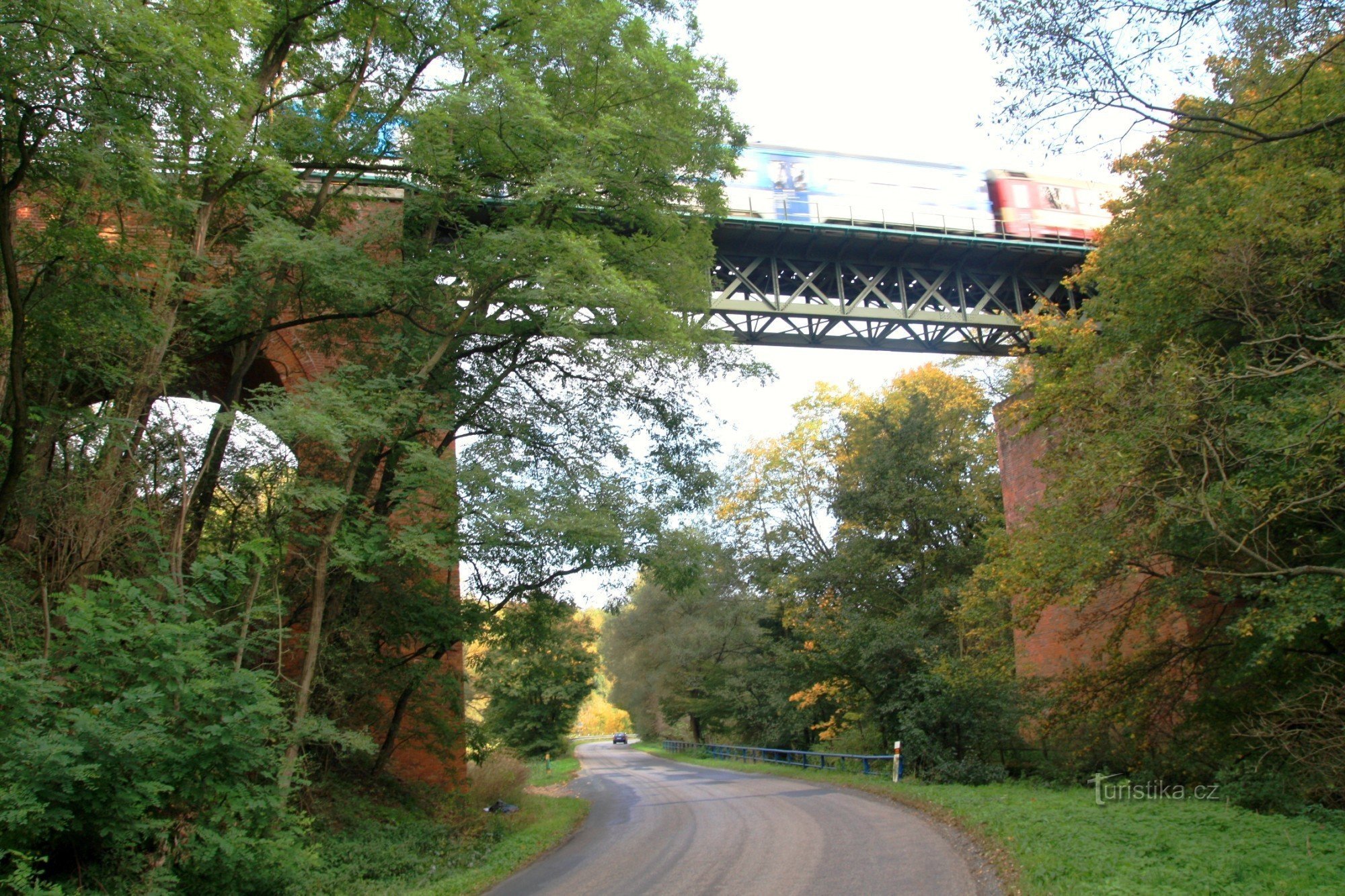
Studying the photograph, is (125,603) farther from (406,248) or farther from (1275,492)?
(1275,492)

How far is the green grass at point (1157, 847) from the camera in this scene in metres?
7.36

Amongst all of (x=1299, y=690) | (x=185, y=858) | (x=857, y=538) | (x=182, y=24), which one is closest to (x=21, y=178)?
(x=182, y=24)

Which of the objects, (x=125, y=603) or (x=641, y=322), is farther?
(x=641, y=322)

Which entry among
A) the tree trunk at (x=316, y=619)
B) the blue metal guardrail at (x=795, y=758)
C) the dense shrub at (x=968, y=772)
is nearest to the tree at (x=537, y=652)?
the tree trunk at (x=316, y=619)

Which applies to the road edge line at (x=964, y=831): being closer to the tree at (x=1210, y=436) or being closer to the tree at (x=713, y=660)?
the tree at (x=1210, y=436)

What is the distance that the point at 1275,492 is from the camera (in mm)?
9984

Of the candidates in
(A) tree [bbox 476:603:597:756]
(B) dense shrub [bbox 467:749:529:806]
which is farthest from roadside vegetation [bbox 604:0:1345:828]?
(B) dense shrub [bbox 467:749:529:806]

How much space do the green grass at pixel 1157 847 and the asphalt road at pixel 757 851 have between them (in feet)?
1.90

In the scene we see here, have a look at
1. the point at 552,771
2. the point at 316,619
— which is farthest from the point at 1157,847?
the point at 552,771

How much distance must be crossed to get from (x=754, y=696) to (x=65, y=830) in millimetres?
24395

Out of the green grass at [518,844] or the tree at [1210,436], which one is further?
the green grass at [518,844]

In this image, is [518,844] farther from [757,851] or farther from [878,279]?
[878,279]

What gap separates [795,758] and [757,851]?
58.7ft

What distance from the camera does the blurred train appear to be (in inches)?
825
